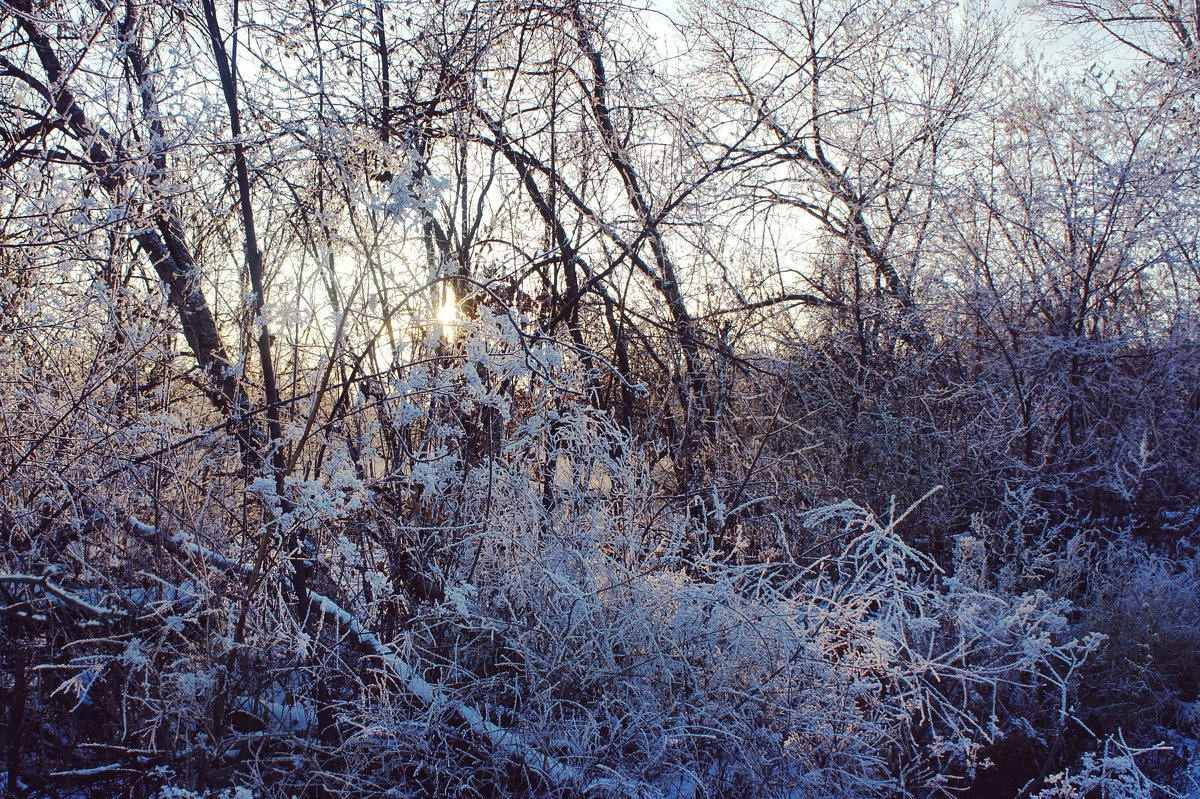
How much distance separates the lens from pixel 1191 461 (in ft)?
18.1

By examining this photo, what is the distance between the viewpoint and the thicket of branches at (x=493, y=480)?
2.42m

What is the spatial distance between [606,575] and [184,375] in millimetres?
2141

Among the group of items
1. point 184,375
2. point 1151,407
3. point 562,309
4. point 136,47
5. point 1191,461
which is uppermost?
point 136,47

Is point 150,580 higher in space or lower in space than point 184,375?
lower

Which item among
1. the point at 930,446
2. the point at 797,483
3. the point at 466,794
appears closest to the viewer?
the point at 466,794

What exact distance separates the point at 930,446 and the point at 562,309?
3155 mm

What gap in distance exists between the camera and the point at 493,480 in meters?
3.24

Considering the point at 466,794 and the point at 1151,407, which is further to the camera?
the point at 1151,407

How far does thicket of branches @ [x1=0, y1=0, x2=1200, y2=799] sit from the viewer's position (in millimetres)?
2416

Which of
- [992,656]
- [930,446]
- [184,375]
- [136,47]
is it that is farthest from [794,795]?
[136,47]

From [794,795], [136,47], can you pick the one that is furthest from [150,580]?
[794,795]

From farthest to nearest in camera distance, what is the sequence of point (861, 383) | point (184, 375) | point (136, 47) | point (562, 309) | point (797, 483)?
point (861, 383) < point (797, 483) < point (562, 309) < point (184, 375) < point (136, 47)

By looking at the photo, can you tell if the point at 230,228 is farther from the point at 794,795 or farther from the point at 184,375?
the point at 794,795

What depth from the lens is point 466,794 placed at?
2383mm
